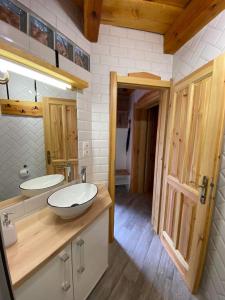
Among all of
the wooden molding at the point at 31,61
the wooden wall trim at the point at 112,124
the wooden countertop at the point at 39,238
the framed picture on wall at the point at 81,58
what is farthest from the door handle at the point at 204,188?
the framed picture on wall at the point at 81,58

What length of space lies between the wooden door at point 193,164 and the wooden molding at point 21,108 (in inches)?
49.2

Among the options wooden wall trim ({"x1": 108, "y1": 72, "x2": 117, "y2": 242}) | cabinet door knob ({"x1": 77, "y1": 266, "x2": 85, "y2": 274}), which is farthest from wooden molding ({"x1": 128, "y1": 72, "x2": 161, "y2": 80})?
cabinet door knob ({"x1": 77, "y1": 266, "x2": 85, "y2": 274})

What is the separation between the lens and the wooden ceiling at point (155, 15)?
1130 millimetres

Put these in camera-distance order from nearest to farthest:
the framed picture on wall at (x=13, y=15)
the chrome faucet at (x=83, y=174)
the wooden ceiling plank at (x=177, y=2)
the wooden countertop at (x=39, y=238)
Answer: the wooden countertop at (x=39, y=238)
the framed picture on wall at (x=13, y=15)
the wooden ceiling plank at (x=177, y=2)
the chrome faucet at (x=83, y=174)

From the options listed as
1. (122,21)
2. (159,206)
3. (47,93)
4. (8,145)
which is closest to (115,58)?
(122,21)

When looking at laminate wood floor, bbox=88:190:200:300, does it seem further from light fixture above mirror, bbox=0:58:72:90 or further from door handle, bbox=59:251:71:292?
light fixture above mirror, bbox=0:58:72:90

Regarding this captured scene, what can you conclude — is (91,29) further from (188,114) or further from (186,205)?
(186,205)

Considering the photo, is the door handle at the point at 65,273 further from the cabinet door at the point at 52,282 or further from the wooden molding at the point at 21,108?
the wooden molding at the point at 21,108

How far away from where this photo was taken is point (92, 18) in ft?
3.96

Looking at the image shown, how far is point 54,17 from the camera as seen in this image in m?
1.09

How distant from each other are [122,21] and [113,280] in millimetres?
2453

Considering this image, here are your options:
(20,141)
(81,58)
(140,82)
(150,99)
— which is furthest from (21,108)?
(150,99)

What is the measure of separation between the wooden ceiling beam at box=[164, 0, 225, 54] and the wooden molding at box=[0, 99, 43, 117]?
1419 mm

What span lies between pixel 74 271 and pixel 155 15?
7.12 ft
